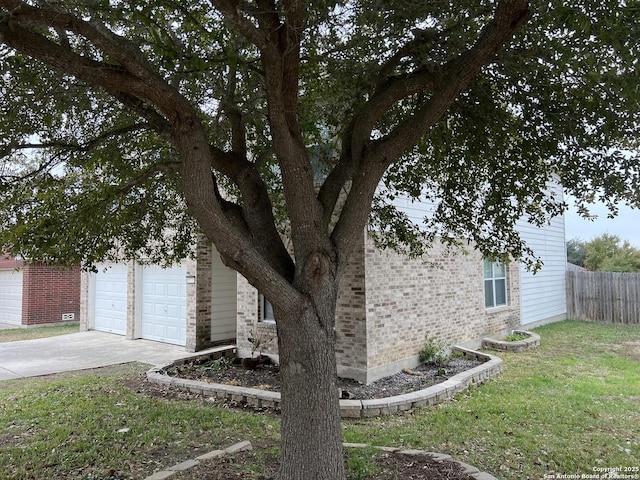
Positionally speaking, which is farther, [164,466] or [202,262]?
[202,262]

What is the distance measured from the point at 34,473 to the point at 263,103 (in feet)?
→ 15.2

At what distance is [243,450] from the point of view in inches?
187

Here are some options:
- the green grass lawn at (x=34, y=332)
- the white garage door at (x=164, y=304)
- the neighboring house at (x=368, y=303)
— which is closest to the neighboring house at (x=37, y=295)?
the green grass lawn at (x=34, y=332)

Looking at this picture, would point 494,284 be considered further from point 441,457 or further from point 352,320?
point 441,457

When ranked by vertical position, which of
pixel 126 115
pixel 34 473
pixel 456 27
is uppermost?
pixel 456 27

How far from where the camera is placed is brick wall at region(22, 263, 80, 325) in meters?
17.1

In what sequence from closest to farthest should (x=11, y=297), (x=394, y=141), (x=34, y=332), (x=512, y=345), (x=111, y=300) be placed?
(x=394, y=141) → (x=512, y=345) → (x=111, y=300) → (x=34, y=332) → (x=11, y=297)

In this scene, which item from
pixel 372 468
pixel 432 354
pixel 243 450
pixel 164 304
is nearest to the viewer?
pixel 372 468

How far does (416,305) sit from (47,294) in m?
15.2

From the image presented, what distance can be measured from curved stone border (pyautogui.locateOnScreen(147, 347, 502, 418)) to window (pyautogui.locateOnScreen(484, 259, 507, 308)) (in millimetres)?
4132

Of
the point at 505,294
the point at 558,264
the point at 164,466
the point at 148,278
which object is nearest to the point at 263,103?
the point at 164,466

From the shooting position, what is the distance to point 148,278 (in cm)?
1332

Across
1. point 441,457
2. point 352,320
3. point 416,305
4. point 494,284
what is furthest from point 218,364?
point 494,284

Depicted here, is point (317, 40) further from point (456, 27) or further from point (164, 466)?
point (164, 466)
